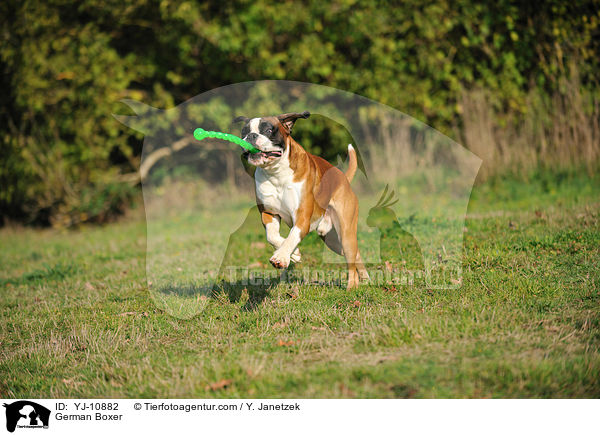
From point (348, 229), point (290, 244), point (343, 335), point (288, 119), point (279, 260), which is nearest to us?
point (343, 335)

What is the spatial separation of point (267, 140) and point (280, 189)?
0.48 m

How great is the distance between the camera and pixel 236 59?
13.2 metres

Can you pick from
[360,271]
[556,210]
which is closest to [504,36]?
[556,210]

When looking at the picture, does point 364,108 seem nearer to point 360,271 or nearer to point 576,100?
point 576,100

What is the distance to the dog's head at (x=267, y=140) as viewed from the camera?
4.65 meters

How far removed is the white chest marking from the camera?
4.88 metres

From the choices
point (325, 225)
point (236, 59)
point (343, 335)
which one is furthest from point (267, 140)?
point (236, 59)

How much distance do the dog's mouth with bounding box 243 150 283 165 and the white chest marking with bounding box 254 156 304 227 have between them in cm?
11

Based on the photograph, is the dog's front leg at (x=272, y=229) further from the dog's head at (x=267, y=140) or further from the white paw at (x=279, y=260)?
the dog's head at (x=267, y=140)

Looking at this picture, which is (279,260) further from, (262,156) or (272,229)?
(262,156)
